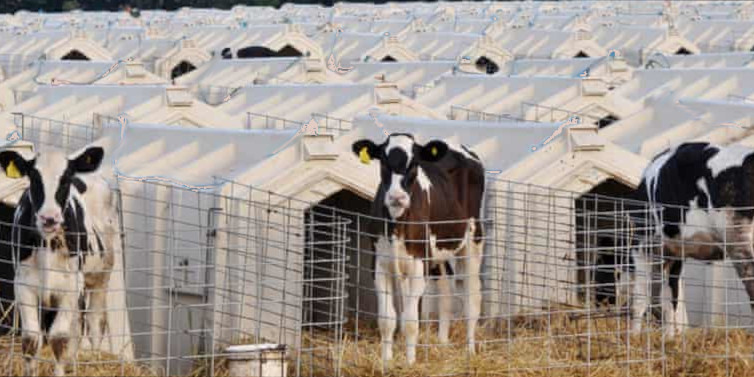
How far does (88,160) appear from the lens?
17125 millimetres

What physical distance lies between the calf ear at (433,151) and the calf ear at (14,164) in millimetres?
3838

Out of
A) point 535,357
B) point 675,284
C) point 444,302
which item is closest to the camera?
point 535,357

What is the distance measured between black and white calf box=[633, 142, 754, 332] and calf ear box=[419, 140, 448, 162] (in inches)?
82.1

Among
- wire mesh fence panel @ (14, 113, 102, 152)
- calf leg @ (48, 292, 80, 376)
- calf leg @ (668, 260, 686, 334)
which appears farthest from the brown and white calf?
wire mesh fence panel @ (14, 113, 102, 152)

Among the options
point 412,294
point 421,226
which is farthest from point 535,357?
point 421,226

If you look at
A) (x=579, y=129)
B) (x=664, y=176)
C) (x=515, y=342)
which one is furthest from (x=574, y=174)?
(x=515, y=342)

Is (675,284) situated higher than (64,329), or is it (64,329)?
(675,284)

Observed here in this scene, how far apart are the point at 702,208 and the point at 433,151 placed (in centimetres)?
278

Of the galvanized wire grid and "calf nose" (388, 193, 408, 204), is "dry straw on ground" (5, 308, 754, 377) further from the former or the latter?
"calf nose" (388, 193, 408, 204)

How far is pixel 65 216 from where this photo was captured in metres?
17.1

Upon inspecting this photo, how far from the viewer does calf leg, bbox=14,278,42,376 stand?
16.1 metres

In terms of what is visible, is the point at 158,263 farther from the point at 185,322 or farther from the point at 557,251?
the point at 557,251

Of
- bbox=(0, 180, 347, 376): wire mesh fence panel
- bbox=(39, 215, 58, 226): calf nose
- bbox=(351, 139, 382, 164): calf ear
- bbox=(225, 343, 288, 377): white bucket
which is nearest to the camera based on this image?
bbox=(39, 215, 58, 226): calf nose

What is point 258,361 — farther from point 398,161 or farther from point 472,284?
point 472,284
